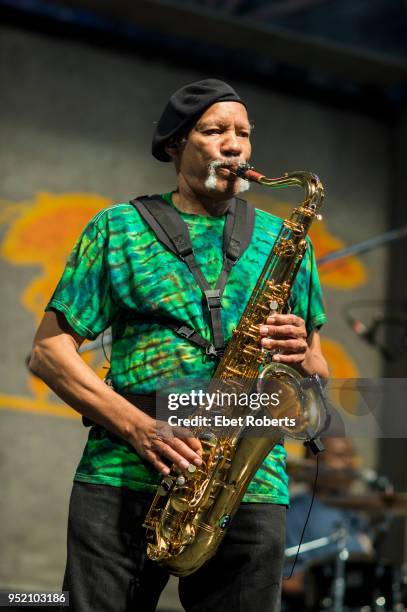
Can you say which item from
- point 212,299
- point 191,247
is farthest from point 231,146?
point 212,299

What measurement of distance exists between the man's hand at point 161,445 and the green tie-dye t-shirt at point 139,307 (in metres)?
0.08

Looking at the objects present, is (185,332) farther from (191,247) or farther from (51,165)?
(51,165)

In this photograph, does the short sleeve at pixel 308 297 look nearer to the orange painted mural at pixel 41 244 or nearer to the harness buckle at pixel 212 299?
the harness buckle at pixel 212 299

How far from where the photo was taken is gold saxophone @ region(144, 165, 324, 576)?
2496 millimetres

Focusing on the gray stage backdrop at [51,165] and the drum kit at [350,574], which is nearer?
the drum kit at [350,574]

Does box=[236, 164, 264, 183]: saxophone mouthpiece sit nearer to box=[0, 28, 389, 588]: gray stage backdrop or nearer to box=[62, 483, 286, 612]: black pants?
box=[62, 483, 286, 612]: black pants

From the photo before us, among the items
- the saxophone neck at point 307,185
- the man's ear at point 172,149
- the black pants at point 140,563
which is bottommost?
the black pants at point 140,563

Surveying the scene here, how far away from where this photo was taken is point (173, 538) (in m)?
2.53

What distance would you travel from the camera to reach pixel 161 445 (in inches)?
97.3

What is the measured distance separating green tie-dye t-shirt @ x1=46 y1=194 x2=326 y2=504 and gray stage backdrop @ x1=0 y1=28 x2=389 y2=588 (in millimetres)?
4641

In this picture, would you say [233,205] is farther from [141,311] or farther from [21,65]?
[21,65]

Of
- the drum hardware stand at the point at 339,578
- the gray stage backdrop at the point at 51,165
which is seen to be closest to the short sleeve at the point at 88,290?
the drum hardware stand at the point at 339,578

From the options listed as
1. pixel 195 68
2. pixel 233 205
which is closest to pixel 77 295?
pixel 233 205

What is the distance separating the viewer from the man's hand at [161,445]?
2.47 metres
